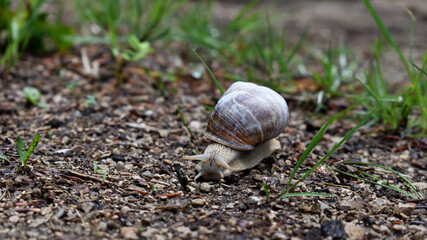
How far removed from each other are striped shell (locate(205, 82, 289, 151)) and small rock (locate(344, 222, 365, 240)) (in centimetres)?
81

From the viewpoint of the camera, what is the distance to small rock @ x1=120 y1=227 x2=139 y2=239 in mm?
1841

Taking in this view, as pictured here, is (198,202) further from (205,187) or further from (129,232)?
(129,232)

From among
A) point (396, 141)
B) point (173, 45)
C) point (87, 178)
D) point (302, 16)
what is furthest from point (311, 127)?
point (302, 16)

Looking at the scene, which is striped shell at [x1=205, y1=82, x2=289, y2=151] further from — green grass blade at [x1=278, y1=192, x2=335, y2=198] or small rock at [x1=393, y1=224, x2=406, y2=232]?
small rock at [x1=393, y1=224, x2=406, y2=232]

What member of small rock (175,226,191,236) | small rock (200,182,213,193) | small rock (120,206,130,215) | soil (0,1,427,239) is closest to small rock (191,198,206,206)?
soil (0,1,427,239)

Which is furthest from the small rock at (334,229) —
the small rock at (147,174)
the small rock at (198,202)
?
the small rock at (147,174)

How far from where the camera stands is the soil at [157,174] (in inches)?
76.8

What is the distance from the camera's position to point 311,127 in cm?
330

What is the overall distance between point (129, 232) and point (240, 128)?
1.02 meters

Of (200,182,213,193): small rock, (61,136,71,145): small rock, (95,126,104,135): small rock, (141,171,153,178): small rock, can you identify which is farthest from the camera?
(95,126,104,135): small rock

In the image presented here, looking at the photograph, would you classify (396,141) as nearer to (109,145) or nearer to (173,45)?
(109,145)

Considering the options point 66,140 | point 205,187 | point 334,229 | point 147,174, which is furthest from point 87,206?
point 334,229

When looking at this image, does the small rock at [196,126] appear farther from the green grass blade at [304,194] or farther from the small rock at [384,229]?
→ the small rock at [384,229]

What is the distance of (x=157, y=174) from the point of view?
2477mm
